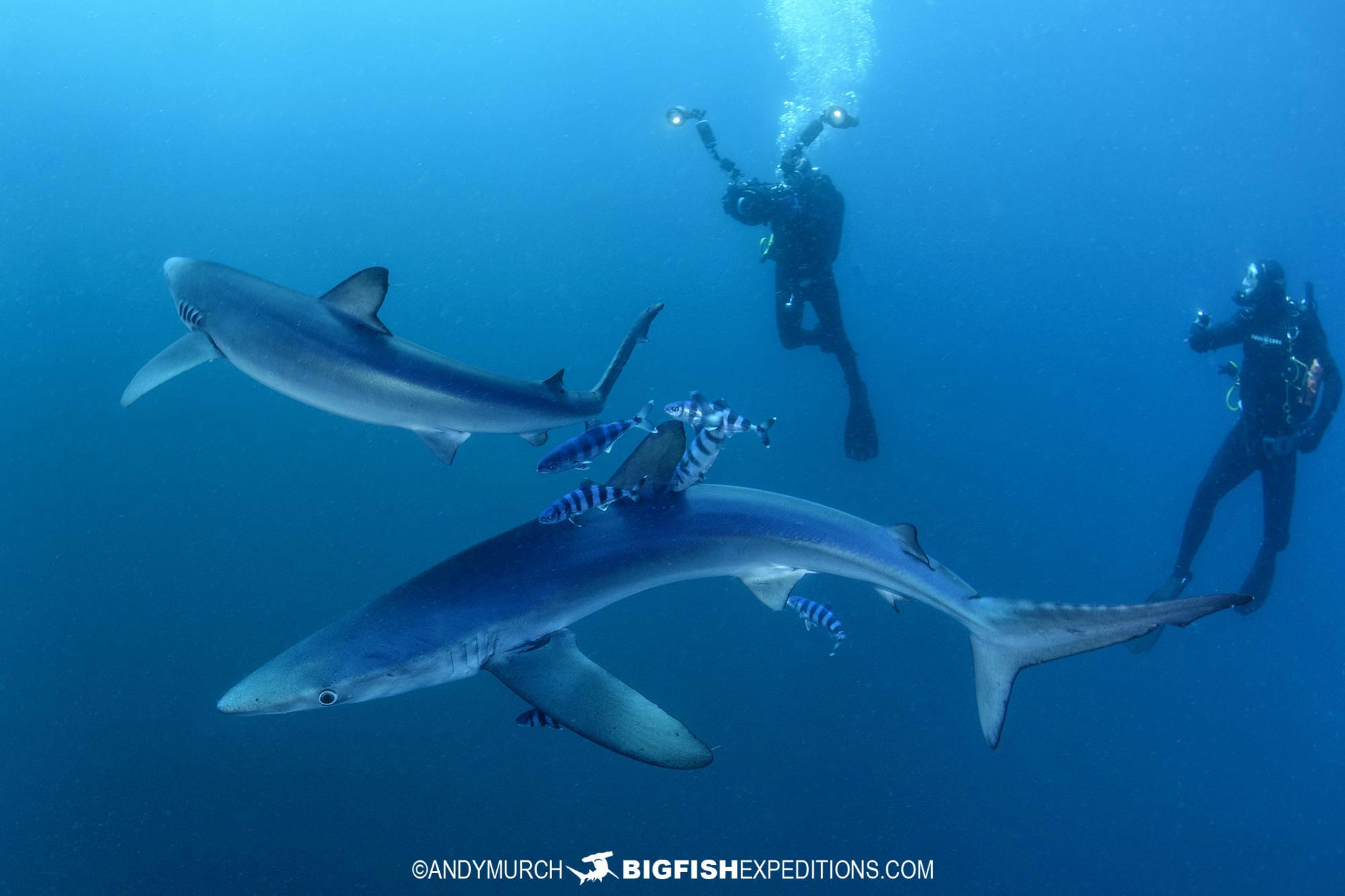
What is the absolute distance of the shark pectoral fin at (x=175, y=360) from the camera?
13.1ft

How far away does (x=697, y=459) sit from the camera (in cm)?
302

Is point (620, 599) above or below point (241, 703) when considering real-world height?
above

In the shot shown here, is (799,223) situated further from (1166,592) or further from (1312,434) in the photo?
(1312,434)

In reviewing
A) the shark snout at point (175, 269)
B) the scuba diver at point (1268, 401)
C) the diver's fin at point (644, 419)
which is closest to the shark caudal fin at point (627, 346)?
the diver's fin at point (644, 419)

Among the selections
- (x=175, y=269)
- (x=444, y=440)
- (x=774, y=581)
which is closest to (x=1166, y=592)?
(x=774, y=581)

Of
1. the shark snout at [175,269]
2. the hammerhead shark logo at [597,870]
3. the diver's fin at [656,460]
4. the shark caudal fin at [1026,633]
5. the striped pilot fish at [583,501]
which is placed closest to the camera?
the shark caudal fin at [1026,633]

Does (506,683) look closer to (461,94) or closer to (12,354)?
(12,354)

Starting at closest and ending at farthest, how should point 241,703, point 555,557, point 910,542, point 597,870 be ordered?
point 241,703
point 555,557
point 910,542
point 597,870

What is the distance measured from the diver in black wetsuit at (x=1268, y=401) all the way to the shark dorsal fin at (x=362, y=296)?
10.4m

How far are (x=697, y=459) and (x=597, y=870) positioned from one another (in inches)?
394

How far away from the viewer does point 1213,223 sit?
95688 mm

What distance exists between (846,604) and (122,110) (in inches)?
3805

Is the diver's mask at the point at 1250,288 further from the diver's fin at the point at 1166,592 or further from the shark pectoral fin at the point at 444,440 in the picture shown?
the shark pectoral fin at the point at 444,440

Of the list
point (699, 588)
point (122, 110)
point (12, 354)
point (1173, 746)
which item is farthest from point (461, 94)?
point (1173, 746)
